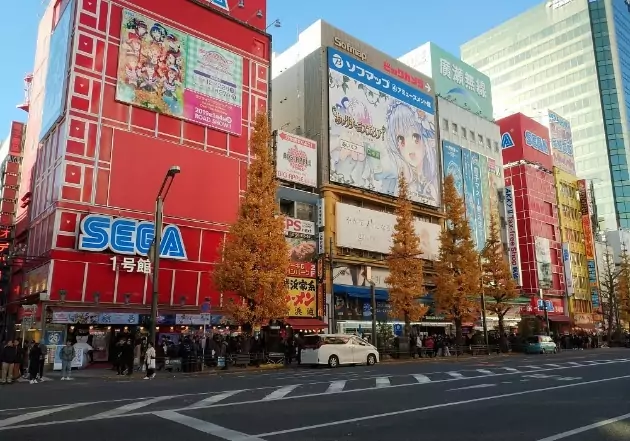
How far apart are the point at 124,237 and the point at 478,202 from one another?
37.9m

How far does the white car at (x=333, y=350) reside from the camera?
22797 mm

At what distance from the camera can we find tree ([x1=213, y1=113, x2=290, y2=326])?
81.0 ft

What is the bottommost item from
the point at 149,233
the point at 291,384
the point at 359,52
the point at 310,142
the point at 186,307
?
the point at 291,384

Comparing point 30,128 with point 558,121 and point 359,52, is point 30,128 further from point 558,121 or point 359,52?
A: point 558,121

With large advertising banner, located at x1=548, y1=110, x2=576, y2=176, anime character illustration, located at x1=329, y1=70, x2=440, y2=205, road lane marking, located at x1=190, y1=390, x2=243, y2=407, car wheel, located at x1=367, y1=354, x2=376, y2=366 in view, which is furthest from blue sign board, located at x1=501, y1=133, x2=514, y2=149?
road lane marking, located at x1=190, y1=390, x2=243, y2=407

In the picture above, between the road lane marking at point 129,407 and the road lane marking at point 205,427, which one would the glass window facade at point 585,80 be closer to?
A: the road lane marking at point 129,407

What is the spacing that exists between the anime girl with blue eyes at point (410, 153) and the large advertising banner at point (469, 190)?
5654 millimetres

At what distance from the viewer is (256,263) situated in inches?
997

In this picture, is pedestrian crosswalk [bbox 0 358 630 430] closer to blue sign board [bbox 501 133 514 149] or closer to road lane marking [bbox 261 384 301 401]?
road lane marking [bbox 261 384 301 401]

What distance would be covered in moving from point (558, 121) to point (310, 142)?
47.6 m

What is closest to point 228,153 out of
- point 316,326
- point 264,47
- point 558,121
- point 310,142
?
point 310,142

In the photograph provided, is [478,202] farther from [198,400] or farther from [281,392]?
[198,400]

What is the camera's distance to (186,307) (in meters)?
29.4

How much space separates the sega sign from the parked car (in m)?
32.9
